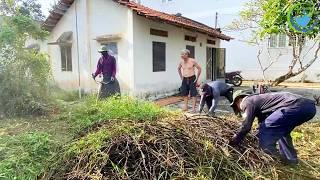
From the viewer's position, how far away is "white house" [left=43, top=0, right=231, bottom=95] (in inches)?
372

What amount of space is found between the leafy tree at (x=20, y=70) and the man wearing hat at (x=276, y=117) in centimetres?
517

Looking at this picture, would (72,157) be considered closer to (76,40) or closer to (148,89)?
(148,89)

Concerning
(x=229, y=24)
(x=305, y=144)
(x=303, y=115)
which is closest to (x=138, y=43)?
(x=305, y=144)

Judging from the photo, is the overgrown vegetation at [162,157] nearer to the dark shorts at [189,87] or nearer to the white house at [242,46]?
the dark shorts at [189,87]

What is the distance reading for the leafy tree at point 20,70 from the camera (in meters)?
6.95

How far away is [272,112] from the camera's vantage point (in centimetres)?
365

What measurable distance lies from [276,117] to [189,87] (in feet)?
14.6

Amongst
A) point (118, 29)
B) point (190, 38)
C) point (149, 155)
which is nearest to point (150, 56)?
point (118, 29)

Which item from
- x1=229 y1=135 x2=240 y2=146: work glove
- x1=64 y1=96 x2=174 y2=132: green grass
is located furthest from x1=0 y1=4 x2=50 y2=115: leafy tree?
x1=229 y1=135 x2=240 y2=146: work glove

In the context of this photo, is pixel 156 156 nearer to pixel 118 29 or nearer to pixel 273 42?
pixel 118 29

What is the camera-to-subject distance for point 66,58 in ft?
37.4

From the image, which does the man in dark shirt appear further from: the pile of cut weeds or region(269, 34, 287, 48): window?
region(269, 34, 287, 48): window

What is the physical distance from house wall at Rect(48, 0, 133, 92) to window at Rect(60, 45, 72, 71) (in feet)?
0.62

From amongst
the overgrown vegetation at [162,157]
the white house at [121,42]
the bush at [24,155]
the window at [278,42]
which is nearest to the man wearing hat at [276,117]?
the overgrown vegetation at [162,157]
